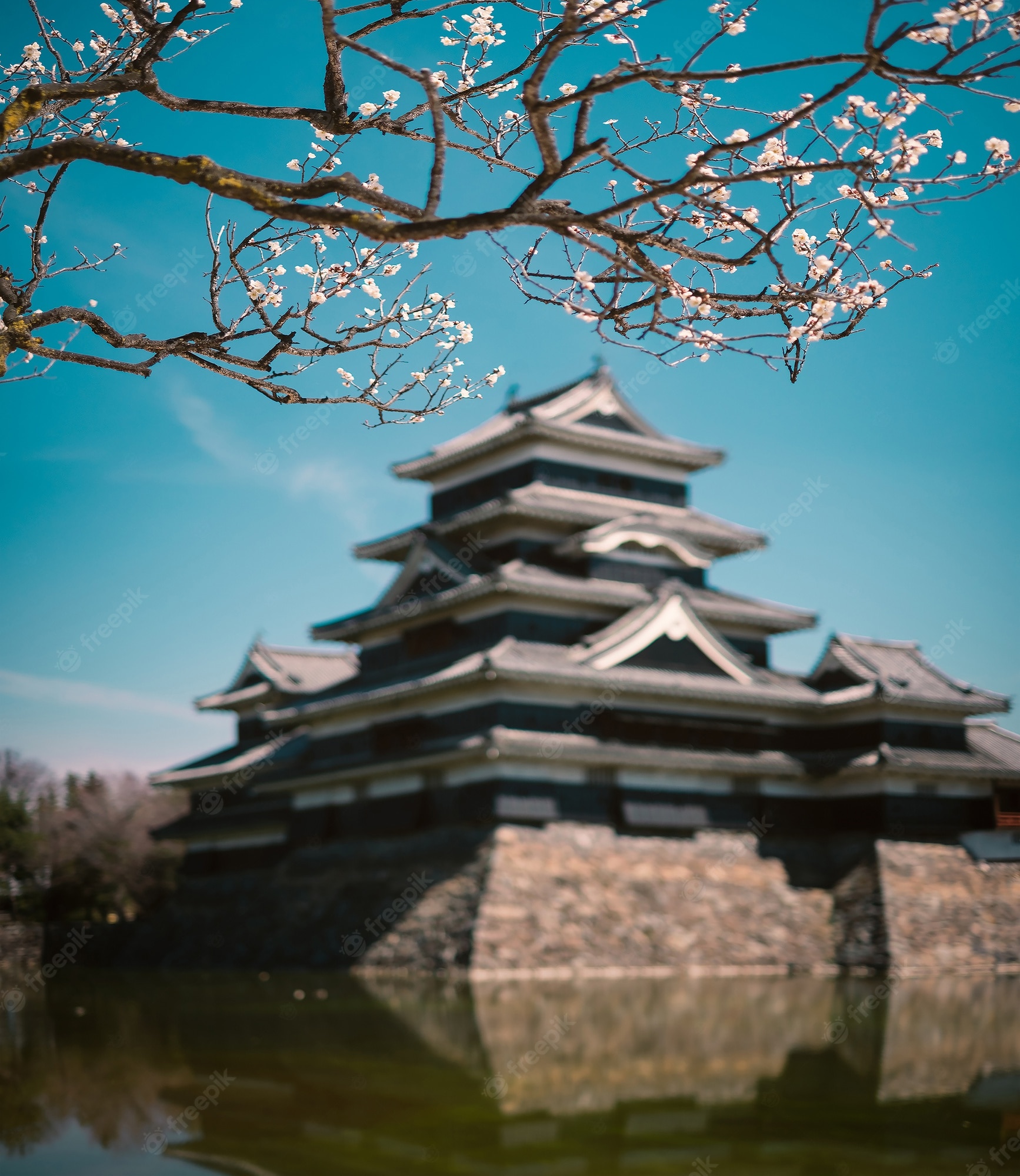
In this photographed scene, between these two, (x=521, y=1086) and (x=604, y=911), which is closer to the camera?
(x=521, y=1086)

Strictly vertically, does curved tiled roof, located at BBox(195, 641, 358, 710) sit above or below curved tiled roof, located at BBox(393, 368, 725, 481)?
below

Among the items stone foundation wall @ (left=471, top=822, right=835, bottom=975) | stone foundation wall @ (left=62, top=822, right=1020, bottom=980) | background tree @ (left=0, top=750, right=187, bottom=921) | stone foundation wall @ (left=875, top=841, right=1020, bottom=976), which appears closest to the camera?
stone foundation wall @ (left=471, top=822, right=835, bottom=975)

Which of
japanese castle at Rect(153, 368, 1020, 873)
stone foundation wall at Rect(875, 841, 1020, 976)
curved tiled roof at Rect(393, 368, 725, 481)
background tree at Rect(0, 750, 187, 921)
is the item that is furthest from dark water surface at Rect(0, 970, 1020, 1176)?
background tree at Rect(0, 750, 187, 921)

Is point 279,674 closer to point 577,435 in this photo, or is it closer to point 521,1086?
point 577,435

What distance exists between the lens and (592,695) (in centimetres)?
2234

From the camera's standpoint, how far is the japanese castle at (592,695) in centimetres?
2188

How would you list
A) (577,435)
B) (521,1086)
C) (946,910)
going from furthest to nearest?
(577,435), (946,910), (521,1086)

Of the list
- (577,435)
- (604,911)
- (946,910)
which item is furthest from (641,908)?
(577,435)

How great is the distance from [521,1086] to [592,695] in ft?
45.8

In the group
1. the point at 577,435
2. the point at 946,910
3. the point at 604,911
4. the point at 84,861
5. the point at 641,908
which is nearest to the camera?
the point at 604,911

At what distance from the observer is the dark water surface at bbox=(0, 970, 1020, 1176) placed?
6363 millimetres

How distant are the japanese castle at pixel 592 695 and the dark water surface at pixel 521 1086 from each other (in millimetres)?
6905

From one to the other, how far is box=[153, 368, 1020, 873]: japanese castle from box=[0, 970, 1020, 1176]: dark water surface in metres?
6.90

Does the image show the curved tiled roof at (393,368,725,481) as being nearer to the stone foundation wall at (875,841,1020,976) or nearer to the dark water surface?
the stone foundation wall at (875,841,1020,976)
